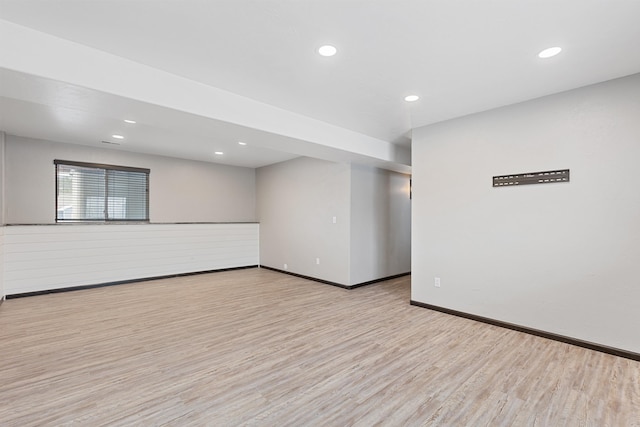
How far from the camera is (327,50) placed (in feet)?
7.50

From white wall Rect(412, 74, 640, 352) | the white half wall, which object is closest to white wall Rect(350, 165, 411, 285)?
white wall Rect(412, 74, 640, 352)

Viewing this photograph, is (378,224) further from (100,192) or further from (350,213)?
(100,192)

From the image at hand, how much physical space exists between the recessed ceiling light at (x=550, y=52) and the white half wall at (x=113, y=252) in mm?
6333

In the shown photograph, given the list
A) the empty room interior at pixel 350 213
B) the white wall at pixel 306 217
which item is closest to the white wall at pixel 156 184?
the empty room interior at pixel 350 213

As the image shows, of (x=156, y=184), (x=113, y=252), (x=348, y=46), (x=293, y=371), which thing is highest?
(x=348, y=46)

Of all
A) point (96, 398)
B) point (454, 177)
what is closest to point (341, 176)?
point (454, 177)

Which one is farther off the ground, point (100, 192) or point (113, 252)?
point (100, 192)

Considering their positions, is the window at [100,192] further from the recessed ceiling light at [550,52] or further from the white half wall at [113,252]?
the recessed ceiling light at [550,52]

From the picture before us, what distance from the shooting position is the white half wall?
4.59 metres

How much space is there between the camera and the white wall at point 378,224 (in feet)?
17.6

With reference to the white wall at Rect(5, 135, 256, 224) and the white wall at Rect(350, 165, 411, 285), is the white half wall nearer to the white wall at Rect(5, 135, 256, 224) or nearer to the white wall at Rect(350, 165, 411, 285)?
the white wall at Rect(5, 135, 256, 224)

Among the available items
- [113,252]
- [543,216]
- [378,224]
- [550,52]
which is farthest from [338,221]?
[113,252]

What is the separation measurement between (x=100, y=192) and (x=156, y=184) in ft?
3.25

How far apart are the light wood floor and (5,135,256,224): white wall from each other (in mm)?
1957
